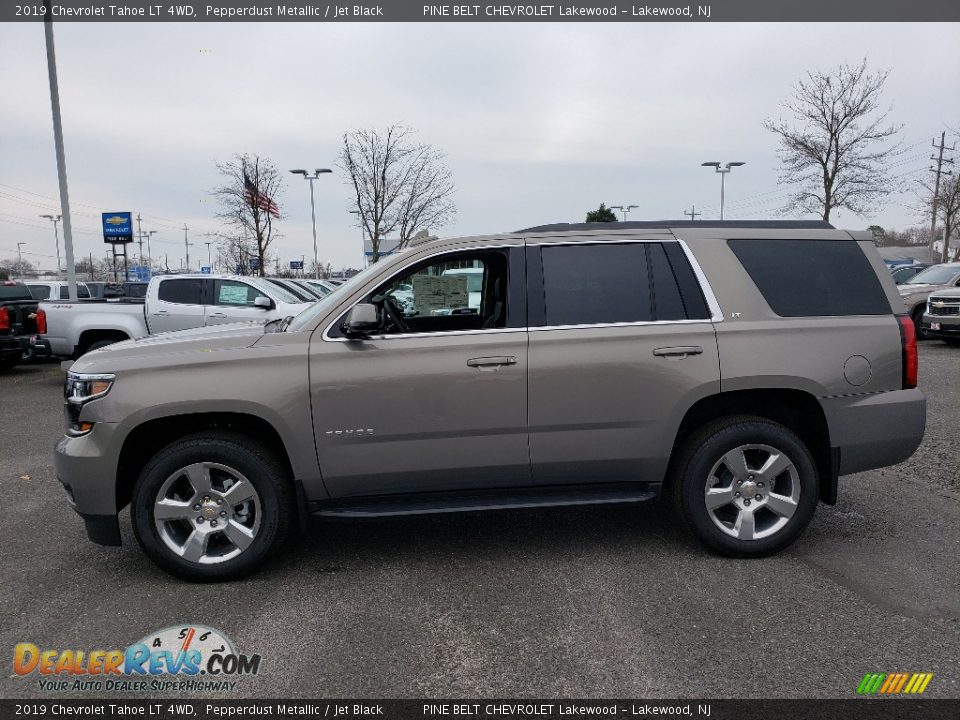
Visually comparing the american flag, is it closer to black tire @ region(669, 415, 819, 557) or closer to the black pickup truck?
the black pickup truck

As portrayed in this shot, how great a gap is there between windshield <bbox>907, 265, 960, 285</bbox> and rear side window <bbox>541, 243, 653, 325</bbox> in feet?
50.7

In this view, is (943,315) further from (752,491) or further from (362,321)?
(362,321)

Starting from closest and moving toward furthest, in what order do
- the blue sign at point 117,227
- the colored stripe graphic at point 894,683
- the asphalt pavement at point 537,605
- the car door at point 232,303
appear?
1. the colored stripe graphic at point 894,683
2. the asphalt pavement at point 537,605
3. the car door at point 232,303
4. the blue sign at point 117,227

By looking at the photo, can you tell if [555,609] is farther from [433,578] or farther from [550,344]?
[550,344]

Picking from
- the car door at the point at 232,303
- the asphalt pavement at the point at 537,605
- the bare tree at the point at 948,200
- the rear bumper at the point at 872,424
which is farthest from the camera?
the bare tree at the point at 948,200

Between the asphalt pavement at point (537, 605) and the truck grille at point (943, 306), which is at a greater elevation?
the truck grille at point (943, 306)

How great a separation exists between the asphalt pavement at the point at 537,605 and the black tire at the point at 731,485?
0.12m

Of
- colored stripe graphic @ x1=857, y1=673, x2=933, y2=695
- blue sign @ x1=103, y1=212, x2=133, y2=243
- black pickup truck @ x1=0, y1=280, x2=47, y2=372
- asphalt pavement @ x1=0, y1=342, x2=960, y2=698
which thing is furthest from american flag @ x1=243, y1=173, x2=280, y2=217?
colored stripe graphic @ x1=857, y1=673, x2=933, y2=695

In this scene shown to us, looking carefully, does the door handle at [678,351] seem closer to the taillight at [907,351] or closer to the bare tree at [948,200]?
the taillight at [907,351]

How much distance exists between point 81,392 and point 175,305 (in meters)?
8.26

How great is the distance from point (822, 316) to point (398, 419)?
8.54ft

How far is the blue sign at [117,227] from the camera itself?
30.2 metres

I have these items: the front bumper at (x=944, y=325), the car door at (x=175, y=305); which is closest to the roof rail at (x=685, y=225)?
the car door at (x=175, y=305)
